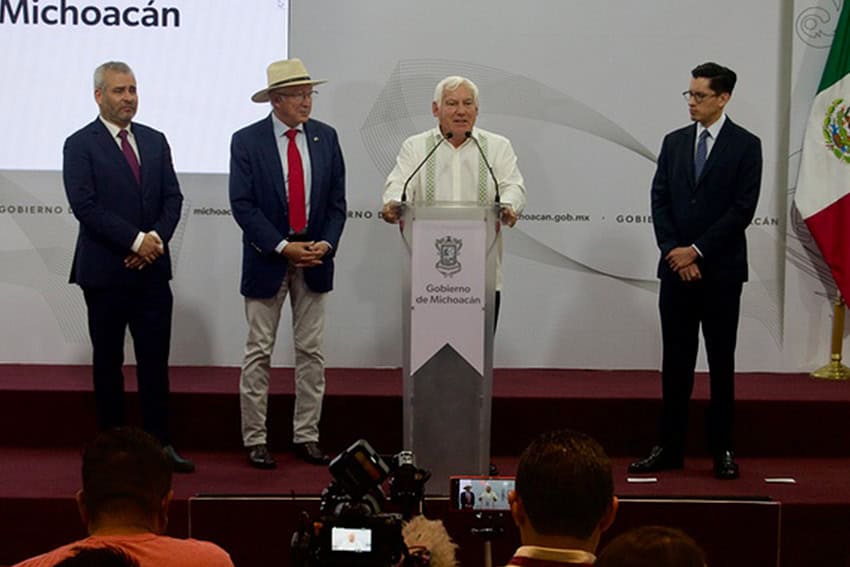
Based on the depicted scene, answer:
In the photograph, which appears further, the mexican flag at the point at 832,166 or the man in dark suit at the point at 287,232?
the mexican flag at the point at 832,166

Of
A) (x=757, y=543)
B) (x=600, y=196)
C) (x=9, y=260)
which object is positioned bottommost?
(x=757, y=543)

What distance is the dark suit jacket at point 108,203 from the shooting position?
483 centimetres

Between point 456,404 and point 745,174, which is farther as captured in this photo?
point 745,174

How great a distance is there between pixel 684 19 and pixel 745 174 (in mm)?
1536

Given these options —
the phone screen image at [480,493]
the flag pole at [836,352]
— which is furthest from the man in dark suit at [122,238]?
the flag pole at [836,352]

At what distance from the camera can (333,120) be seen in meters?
6.20

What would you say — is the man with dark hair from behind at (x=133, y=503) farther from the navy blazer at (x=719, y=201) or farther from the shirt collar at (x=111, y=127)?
the navy blazer at (x=719, y=201)

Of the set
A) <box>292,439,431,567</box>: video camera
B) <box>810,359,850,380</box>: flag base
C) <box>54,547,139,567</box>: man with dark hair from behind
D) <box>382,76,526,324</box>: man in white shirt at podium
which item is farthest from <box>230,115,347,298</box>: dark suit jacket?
<box>54,547,139,567</box>: man with dark hair from behind

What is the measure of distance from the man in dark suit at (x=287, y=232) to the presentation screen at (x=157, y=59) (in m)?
1.00

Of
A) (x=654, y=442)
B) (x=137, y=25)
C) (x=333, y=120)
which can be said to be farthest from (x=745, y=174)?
(x=137, y=25)

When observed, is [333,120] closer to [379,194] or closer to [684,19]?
[379,194]

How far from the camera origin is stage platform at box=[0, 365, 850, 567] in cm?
458

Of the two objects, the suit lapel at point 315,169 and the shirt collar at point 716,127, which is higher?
the shirt collar at point 716,127

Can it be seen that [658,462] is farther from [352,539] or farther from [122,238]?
[352,539]
